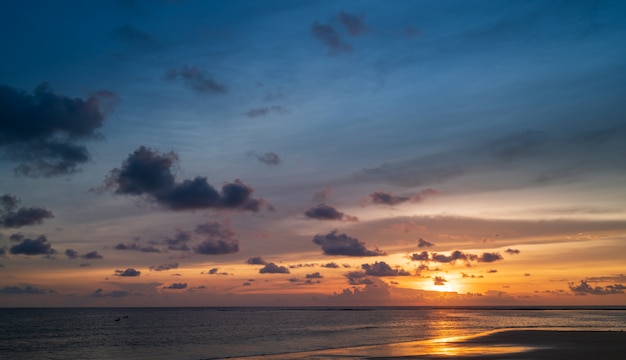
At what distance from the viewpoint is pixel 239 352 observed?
68.0 meters

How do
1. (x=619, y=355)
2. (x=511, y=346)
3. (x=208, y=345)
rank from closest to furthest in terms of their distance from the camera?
(x=619, y=355), (x=511, y=346), (x=208, y=345)

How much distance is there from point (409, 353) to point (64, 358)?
4558 centimetres

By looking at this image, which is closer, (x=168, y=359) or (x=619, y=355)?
(x=619, y=355)

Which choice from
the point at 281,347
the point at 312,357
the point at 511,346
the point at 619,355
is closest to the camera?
the point at 619,355

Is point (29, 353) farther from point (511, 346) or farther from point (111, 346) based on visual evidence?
point (511, 346)

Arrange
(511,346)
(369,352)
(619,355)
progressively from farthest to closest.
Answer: (511,346) < (369,352) < (619,355)

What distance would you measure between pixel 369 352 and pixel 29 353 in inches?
2014

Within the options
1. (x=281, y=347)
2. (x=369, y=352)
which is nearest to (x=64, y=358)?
(x=281, y=347)

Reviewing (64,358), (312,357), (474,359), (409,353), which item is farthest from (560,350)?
(64,358)

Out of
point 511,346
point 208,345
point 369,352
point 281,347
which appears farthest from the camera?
point 208,345

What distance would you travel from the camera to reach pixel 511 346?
65.9 meters

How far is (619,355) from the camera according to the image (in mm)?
51594

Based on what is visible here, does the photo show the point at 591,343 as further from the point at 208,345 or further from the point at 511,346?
the point at 208,345

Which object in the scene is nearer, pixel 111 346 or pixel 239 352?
pixel 239 352
